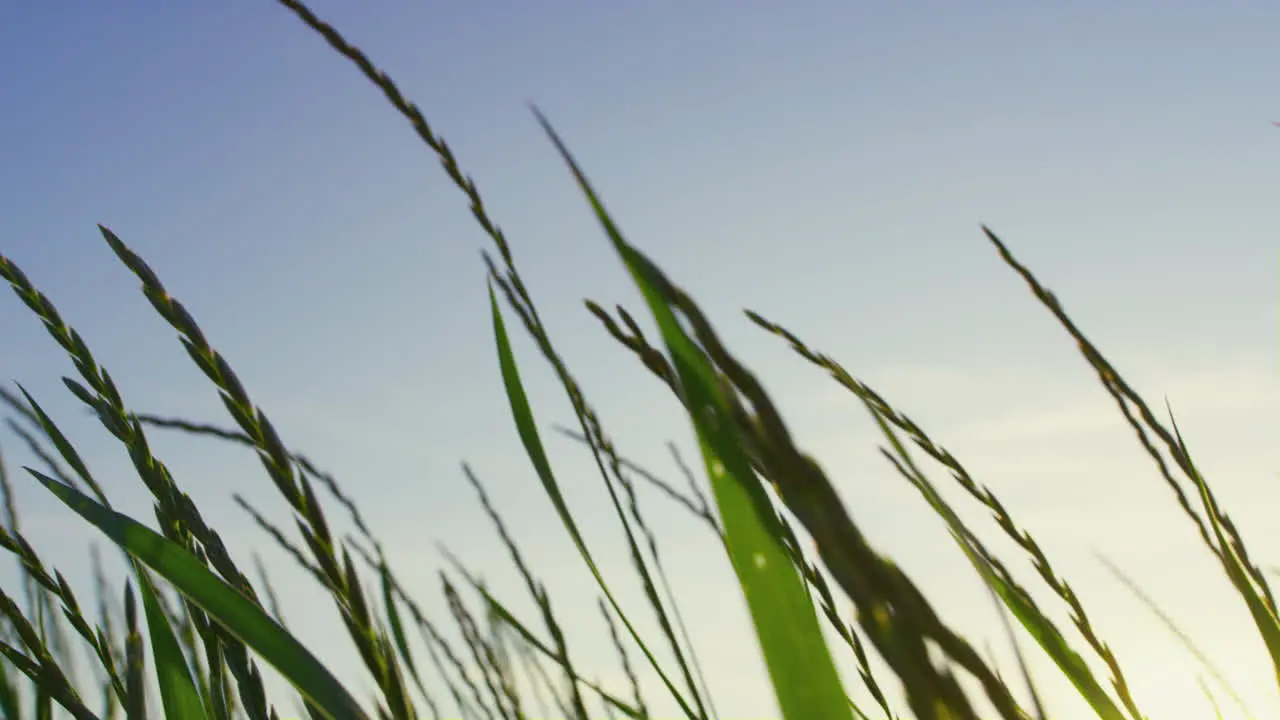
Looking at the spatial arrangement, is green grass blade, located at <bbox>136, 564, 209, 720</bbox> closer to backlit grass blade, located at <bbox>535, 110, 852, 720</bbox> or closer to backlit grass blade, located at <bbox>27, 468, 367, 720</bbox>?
backlit grass blade, located at <bbox>27, 468, 367, 720</bbox>

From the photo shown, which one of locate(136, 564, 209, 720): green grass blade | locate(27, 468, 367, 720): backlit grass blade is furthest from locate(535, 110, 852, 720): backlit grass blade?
locate(136, 564, 209, 720): green grass blade

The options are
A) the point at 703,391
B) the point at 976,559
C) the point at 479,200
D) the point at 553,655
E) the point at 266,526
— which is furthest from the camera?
the point at 266,526

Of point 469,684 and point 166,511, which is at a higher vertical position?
point 469,684

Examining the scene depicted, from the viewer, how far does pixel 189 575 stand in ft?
2.10

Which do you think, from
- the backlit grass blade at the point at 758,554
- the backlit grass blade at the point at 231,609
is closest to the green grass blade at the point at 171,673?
the backlit grass blade at the point at 231,609

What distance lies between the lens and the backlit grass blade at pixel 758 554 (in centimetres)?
45

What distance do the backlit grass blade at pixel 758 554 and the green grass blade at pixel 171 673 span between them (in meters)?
0.54

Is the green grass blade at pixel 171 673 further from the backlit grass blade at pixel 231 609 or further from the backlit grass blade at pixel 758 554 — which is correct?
the backlit grass blade at pixel 758 554

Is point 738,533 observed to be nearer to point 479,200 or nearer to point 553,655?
point 479,200

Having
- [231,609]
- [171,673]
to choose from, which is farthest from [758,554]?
[171,673]

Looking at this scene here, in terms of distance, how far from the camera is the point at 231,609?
62 centimetres

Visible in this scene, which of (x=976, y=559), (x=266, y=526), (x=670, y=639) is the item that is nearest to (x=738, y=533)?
(x=976, y=559)

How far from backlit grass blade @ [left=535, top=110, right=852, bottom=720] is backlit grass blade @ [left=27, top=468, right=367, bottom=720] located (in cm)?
21

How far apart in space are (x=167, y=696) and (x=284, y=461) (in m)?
0.38
